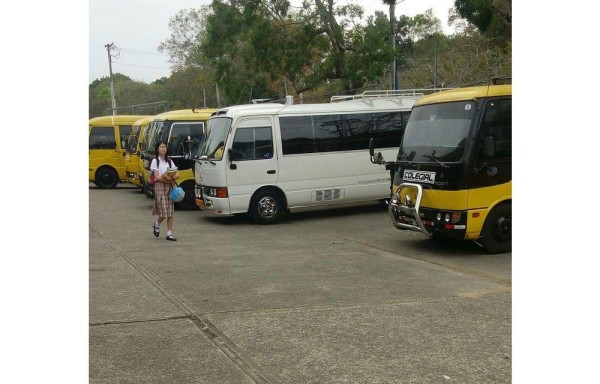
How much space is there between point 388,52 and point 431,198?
1257 centimetres

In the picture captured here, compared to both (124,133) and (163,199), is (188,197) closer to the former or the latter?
(163,199)

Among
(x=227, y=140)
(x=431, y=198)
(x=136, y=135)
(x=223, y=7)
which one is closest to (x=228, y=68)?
(x=223, y=7)

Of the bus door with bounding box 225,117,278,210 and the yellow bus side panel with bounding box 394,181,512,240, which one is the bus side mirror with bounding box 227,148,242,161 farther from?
the yellow bus side panel with bounding box 394,181,512,240

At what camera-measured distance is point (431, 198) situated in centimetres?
977

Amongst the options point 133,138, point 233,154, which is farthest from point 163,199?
point 133,138

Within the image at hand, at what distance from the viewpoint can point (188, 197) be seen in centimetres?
1683

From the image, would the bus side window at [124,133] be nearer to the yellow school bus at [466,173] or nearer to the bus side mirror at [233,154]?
the bus side mirror at [233,154]

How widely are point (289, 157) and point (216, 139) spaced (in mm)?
1590

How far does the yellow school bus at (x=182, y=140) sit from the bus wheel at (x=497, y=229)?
339 inches

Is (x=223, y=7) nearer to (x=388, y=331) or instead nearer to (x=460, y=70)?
(x=460, y=70)

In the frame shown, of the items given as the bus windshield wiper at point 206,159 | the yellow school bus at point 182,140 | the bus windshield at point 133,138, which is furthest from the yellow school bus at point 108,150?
the bus windshield wiper at point 206,159

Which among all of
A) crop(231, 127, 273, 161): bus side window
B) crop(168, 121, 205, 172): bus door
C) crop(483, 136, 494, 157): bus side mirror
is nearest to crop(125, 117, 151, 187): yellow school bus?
crop(168, 121, 205, 172): bus door

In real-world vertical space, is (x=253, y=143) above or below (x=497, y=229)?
above

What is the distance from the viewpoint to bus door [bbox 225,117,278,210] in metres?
13.6
